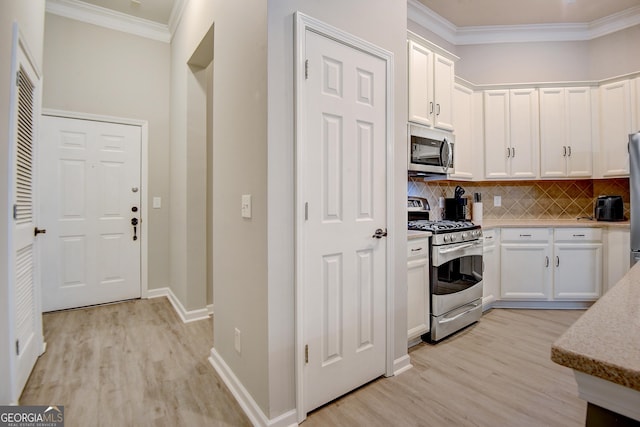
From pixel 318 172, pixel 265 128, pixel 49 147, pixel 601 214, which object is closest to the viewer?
pixel 265 128

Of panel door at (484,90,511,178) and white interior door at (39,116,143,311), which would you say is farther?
panel door at (484,90,511,178)

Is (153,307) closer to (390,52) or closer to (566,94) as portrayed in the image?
(390,52)

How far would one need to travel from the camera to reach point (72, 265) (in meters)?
3.25

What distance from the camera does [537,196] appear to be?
3.78m

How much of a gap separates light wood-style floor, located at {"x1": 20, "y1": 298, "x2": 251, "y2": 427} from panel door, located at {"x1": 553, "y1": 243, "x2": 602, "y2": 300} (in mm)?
3309

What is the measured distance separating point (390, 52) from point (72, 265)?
366 cm

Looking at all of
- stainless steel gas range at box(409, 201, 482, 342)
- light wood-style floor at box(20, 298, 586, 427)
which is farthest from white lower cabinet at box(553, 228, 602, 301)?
stainless steel gas range at box(409, 201, 482, 342)

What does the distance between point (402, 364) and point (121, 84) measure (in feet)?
12.9

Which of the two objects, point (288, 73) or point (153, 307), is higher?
point (288, 73)

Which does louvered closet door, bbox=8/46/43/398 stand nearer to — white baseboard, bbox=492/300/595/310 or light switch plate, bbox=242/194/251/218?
light switch plate, bbox=242/194/251/218

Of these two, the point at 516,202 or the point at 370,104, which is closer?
the point at 370,104

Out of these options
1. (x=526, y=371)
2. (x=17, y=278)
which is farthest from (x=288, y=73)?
(x=526, y=371)

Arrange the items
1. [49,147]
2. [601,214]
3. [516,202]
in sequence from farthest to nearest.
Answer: [516,202]
[601,214]
[49,147]

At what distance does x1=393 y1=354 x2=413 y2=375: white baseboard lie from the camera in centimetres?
206
